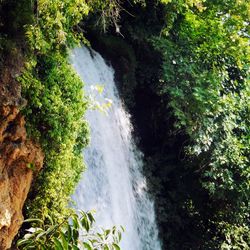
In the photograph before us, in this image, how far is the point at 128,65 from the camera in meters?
9.30

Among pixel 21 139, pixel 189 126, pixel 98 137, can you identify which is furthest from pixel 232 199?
pixel 21 139

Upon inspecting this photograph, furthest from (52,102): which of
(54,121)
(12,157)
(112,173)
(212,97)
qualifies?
(212,97)

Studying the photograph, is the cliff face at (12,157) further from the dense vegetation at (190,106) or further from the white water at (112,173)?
the dense vegetation at (190,106)

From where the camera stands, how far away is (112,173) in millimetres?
7027

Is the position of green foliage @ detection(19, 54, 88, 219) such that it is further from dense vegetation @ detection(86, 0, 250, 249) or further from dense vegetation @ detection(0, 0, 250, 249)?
dense vegetation @ detection(86, 0, 250, 249)

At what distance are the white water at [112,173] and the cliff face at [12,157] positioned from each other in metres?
1.79

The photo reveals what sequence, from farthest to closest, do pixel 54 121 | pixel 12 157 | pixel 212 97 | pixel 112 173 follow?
pixel 212 97
pixel 112 173
pixel 54 121
pixel 12 157

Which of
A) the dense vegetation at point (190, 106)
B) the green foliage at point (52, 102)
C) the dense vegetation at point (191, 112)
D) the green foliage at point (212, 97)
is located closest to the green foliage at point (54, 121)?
the green foliage at point (52, 102)

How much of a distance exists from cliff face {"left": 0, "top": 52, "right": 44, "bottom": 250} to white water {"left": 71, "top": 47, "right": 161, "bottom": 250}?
1.79 metres

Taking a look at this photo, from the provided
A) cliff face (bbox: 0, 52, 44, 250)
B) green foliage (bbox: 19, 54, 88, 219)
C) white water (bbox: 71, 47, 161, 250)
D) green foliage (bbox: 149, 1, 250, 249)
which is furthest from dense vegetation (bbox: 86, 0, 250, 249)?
cliff face (bbox: 0, 52, 44, 250)

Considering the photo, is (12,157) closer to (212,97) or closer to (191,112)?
(191,112)

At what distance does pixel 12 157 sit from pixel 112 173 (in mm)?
3428

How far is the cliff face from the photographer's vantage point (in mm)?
3578

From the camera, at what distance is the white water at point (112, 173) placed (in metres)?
6.27
